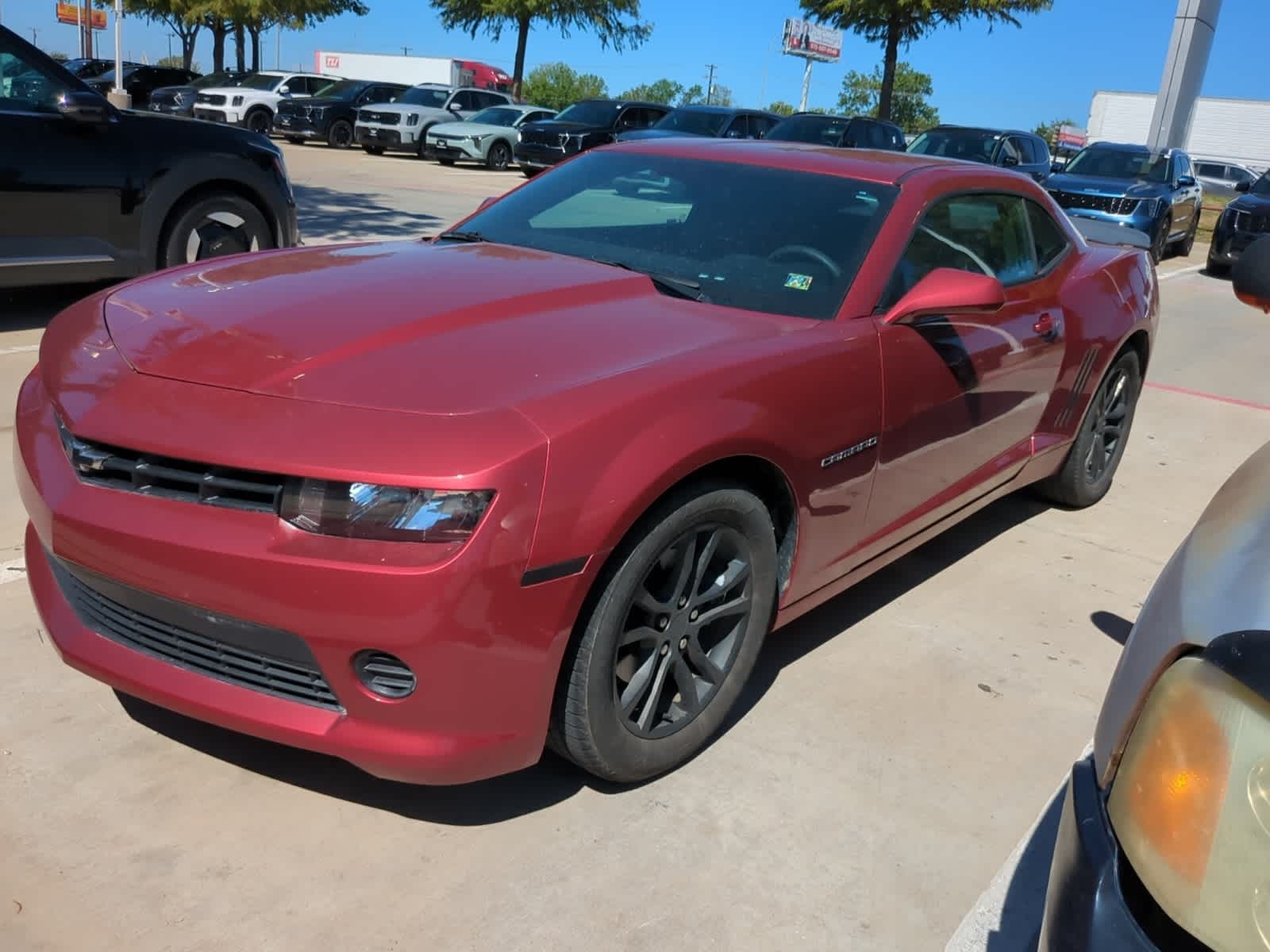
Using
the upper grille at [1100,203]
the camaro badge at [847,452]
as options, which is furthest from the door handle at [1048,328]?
the upper grille at [1100,203]

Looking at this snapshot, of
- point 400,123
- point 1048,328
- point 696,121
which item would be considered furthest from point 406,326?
point 400,123

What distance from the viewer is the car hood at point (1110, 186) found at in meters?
14.6

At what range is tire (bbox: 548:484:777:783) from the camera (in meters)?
2.38

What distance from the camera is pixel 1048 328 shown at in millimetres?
4078

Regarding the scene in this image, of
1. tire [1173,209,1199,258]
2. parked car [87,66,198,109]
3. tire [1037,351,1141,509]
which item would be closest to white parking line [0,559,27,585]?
tire [1037,351,1141,509]

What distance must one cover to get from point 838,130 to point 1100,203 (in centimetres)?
442

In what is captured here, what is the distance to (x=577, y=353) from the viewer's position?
2.57 meters

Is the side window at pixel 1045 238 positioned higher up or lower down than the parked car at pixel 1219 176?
lower down

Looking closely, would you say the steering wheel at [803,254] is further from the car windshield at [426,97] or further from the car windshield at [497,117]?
the car windshield at [426,97]

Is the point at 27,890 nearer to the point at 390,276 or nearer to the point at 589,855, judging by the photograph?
the point at 589,855

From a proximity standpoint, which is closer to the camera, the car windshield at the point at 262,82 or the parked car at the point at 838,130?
the parked car at the point at 838,130

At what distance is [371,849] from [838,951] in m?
1.00

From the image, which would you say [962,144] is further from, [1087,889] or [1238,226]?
[1087,889]

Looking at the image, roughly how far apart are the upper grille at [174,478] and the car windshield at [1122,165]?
610 inches
